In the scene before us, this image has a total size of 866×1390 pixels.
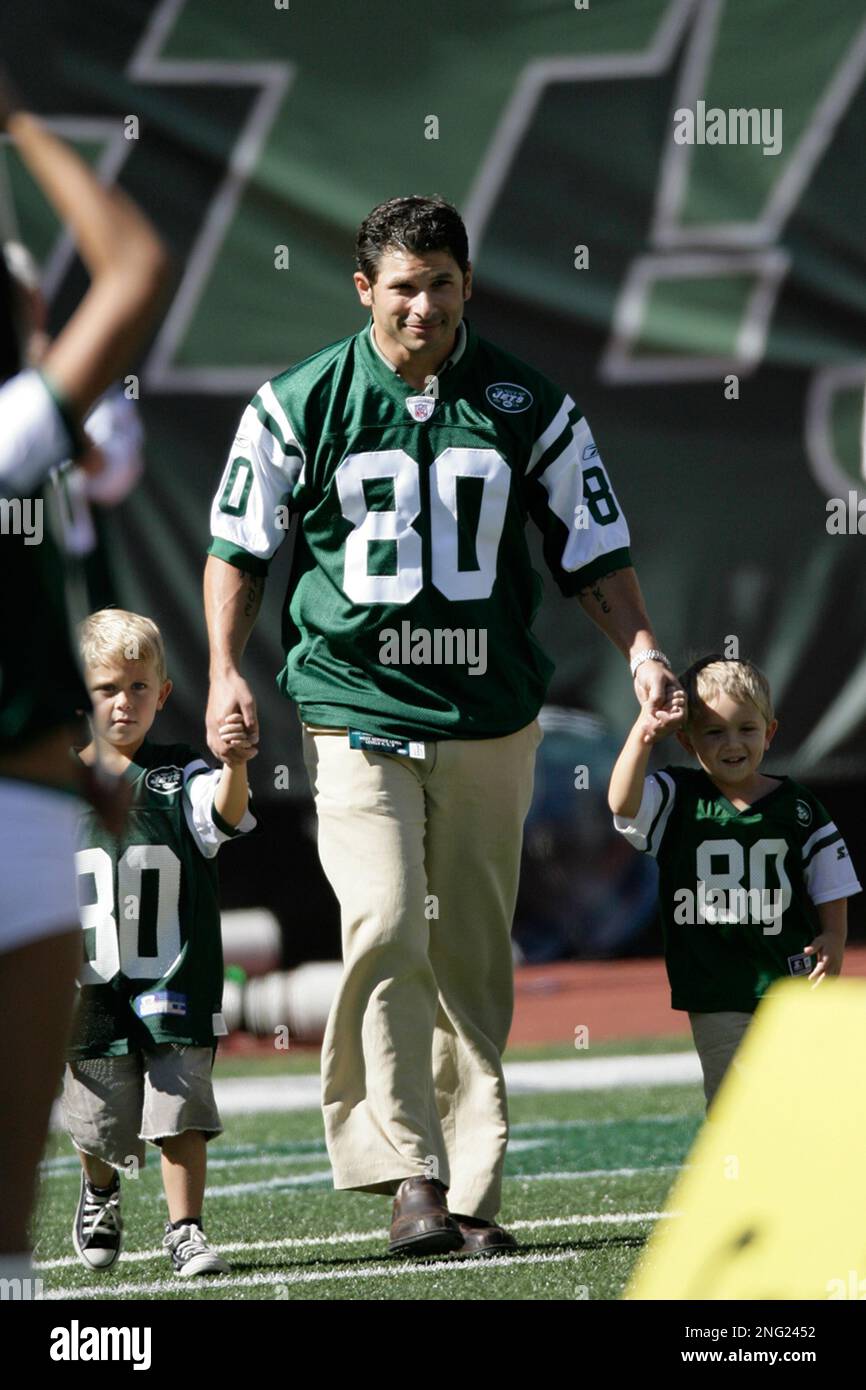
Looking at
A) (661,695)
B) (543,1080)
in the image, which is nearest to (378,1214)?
(661,695)

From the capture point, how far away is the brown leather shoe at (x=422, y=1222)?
14.7ft

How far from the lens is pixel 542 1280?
4.19 meters

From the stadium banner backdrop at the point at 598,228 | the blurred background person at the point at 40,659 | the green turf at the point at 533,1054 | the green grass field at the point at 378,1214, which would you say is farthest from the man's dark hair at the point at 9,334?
the stadium banner backdrop at the point at 598,228

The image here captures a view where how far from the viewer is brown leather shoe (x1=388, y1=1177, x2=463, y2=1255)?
14.7 feet

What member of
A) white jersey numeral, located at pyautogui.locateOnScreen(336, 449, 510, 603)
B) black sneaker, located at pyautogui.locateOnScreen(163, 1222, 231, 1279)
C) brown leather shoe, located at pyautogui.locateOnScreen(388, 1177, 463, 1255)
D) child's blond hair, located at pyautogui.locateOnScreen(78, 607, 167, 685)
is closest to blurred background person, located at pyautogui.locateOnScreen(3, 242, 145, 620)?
child's blond hair, located at pyautogui.locateOnScreen(78, 607, 167, 685)

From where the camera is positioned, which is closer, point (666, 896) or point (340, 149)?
point (666, 896)

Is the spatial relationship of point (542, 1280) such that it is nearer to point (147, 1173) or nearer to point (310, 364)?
point (310, 364)

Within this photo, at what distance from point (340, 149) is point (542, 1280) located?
7715 millimetres

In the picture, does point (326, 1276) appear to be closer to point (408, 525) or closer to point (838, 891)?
point (838, 891)

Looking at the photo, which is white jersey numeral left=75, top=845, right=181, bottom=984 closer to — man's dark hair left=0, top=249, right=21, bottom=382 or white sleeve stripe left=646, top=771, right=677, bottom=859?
white sleeve stripe left=646, top=771, right=677, bottom=859

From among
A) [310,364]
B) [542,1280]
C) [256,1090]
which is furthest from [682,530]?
[542,1280]

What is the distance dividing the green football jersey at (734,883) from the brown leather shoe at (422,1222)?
28.6 inches

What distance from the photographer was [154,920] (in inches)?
191

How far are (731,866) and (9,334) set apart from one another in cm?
302
